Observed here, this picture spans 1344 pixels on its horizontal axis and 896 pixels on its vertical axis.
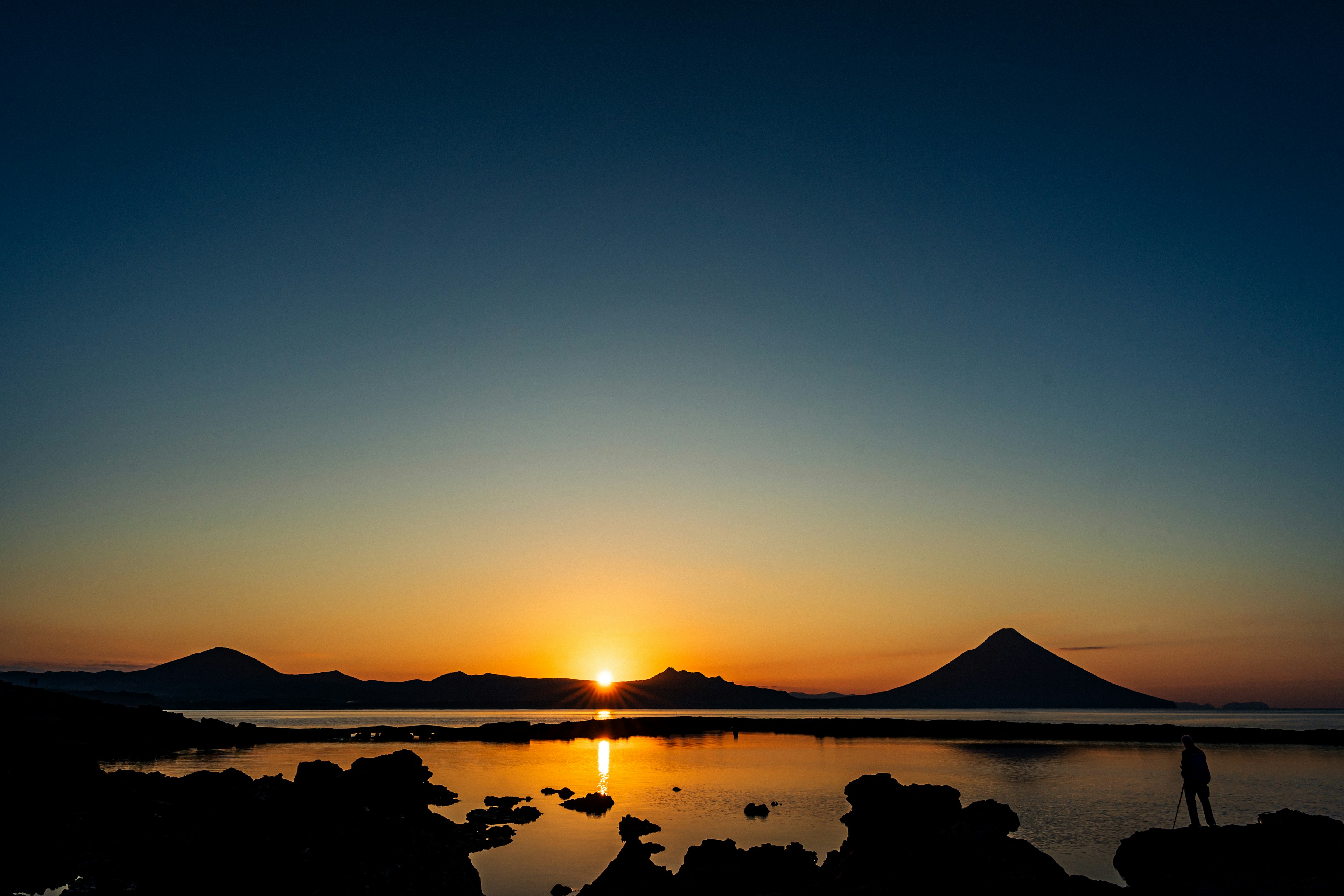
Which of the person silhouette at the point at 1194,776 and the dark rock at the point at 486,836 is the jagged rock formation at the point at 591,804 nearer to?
the dark rock at the point at 486,836

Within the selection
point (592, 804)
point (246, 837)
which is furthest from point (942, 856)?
point (592, 804)

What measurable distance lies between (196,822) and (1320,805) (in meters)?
→ 54.3

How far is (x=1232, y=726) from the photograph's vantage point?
557 feet

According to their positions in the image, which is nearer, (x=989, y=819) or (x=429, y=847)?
(x=989, y=819)

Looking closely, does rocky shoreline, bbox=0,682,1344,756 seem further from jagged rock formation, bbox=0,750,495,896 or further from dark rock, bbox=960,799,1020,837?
dark rock, bbox=960,799,1020,837

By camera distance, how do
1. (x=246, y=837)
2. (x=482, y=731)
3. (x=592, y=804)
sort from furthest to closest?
(x=482, y=731) → (x=592, y=804) → (x=246, y=837)

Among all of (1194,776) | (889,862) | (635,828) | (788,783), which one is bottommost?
(788,783)

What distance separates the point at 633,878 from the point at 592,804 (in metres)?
23.5

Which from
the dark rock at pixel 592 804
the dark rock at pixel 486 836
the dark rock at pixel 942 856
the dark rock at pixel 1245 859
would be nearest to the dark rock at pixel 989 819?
the dark rock at pixel 942 856

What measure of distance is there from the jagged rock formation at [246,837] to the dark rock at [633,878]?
14.3 feet

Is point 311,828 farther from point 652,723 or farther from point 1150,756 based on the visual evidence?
point 652,723

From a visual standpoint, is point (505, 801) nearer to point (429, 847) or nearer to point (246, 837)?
point (429, 847)

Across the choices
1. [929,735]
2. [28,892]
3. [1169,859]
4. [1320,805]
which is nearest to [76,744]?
[28,892]

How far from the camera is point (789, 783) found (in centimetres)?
5828
